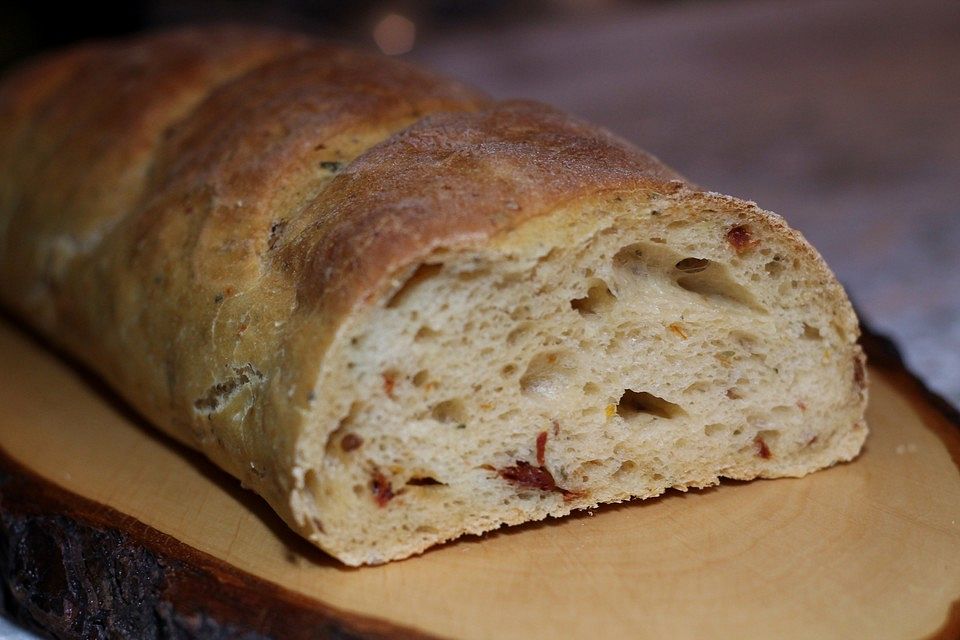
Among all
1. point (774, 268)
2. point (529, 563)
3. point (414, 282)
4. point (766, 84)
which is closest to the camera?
point (414, 282)

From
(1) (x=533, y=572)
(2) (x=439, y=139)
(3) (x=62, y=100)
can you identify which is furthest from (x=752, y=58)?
(1) (x=533, y=572)

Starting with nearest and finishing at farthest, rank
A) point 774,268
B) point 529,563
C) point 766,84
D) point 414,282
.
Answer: point 414,282 < point 529,563 < point 774,268 < point 766,84

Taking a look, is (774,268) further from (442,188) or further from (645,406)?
(442,188)

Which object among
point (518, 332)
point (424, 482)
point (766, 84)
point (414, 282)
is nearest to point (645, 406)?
point (518, 332)

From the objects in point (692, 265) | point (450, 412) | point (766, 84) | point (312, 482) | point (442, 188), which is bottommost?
point (766, 84)

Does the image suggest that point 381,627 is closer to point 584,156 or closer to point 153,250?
point 584,156

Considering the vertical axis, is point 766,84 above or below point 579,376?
below

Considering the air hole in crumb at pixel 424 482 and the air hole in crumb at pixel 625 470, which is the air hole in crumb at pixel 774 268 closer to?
the air hole in crumb at pixel 625 470
